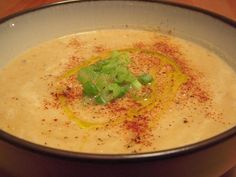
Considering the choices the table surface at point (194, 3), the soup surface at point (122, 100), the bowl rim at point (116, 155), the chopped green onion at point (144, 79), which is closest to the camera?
the bowl rim at point (116, 155)

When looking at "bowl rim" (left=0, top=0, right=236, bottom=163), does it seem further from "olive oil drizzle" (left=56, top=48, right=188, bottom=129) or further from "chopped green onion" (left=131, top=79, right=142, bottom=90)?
"chopped green onion" (left=131, top=79, right=142, bottom=90)

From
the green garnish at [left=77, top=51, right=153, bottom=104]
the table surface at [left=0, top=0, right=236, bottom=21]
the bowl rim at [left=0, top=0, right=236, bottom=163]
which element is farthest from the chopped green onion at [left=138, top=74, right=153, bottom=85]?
the table surface at [left=0, top=0, right=236, bottom=21]

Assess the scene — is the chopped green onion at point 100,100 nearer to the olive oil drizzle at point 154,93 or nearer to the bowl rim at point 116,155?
the olive oil drizzle at point 154,93

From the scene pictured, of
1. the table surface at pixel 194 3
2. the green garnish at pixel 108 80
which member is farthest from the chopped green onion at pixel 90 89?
the table surface at pixel 194 3

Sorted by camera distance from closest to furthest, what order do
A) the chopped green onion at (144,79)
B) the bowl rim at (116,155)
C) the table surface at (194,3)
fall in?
the bowl rim at (116,155)
the chopped green onion at (144,79)
the table surface at (194,3)

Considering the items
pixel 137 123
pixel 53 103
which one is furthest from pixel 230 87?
pixel 53 103

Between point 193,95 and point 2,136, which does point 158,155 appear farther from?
point 193,95
